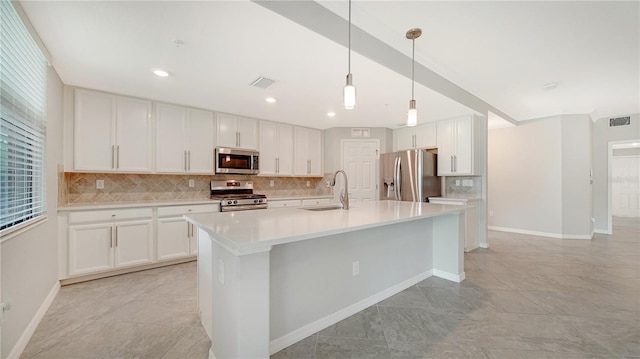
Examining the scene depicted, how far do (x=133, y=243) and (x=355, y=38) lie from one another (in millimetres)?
3446

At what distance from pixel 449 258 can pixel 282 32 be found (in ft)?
9.58

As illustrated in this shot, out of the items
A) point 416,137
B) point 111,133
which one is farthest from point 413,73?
point 111,133

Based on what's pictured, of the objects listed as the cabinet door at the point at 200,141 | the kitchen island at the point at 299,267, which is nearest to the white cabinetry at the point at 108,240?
the cabinet door at the point at 200,141

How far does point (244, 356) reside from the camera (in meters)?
1.33

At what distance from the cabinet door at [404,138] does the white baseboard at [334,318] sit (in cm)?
303

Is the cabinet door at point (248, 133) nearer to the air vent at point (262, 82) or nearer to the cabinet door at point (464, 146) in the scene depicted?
Result: the air vent at point (262, 82)

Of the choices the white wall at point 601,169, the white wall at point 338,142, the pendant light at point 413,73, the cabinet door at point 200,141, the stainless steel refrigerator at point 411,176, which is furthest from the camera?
the white wall at point 601,169

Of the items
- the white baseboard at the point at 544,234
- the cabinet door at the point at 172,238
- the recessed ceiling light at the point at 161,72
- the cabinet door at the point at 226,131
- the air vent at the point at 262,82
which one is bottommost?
the white baseboard at the point at 544,234

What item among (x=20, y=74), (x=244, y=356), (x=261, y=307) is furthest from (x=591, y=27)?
(x=20, y=74)

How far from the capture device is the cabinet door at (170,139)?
11.6ft

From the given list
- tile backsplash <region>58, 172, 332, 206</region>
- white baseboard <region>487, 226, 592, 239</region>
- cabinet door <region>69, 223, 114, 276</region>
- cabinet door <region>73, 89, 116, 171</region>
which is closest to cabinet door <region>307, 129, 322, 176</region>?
tile backsplash <region>58, 172, 332, 206</region>

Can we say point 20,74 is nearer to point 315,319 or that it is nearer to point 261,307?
point 261,307

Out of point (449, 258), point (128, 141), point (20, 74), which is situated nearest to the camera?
point (20, 74)

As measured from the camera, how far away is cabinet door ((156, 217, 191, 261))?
10.8 feet
